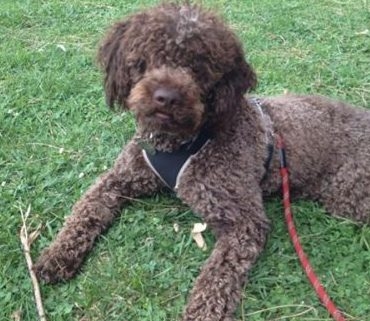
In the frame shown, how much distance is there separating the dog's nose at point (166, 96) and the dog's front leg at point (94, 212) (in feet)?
2.17

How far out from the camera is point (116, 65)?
3.40 meters

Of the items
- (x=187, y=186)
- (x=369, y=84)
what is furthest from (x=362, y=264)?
(x=369, y=84)

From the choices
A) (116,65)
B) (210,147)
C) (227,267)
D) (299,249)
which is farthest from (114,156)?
(299,249)

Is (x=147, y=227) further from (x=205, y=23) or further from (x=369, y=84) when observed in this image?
(x=369, y=84)

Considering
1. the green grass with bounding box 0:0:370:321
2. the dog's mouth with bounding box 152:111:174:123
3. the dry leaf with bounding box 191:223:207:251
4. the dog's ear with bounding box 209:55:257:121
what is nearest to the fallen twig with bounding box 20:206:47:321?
the green grass with bounding box 0:0:370:321

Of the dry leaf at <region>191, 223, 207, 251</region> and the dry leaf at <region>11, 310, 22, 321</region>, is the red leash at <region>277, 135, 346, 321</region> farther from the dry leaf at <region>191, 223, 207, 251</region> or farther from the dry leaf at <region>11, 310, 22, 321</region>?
the dry leaf at <region>11, 310, 22, 321</region>

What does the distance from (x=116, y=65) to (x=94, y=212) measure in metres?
0.83

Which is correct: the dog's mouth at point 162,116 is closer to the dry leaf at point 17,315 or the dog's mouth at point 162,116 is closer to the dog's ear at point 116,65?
the dog's ear at point 116,65

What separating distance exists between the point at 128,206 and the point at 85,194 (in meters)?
0.26

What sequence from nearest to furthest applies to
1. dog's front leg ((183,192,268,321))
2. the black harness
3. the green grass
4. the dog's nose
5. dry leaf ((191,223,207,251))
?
the dog's nose
dog's front leg ((183,192,268,321))
the green grass
the black harness
dry leaf ((191,223,207,251))

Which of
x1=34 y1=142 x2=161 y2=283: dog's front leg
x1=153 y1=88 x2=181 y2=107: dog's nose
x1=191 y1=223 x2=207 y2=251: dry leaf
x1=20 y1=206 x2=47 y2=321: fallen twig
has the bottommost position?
x1=191 y1=223 x2=207 y2=251: dry leaf

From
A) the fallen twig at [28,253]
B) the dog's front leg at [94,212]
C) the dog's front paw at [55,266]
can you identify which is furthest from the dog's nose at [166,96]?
the fallen twig at [28,253]

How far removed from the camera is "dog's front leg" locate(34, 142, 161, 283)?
11.4ft

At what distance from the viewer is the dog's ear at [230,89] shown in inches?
131
